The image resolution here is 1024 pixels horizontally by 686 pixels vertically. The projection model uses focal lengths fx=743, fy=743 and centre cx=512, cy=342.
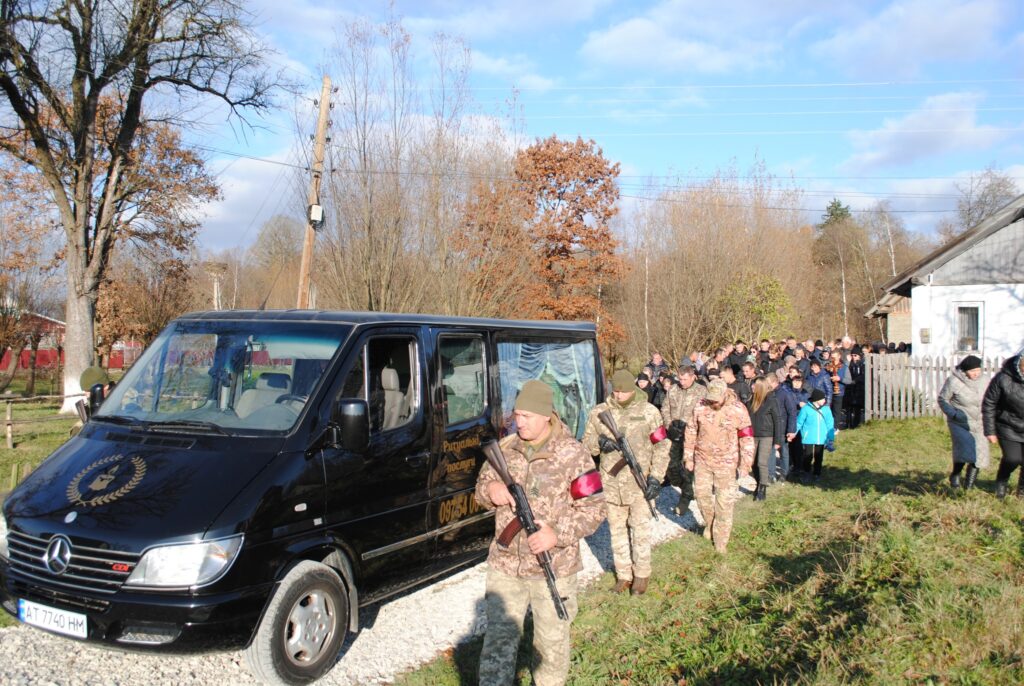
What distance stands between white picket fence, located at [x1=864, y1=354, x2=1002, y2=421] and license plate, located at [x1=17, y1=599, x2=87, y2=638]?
17.5 meters

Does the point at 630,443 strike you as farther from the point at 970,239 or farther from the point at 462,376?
the point at 970,239

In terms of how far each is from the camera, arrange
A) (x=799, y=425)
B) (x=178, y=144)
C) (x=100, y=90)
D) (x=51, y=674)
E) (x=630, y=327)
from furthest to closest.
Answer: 1. (x=630, y=327)
2. (x=178, y=144)
3. (x=100, y=90)
4. (x=799, y=425)
5. (x=51, y=674)

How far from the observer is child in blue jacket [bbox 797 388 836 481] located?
1119 centimetres

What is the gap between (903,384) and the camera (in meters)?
17.8

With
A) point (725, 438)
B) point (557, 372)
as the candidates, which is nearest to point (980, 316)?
point (725, 438)

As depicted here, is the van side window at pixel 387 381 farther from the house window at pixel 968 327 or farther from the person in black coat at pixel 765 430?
the house window at pixel 968 327

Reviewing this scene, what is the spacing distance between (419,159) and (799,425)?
38.0 feet

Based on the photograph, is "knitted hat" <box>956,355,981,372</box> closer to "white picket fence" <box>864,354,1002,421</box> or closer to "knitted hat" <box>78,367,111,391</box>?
"white picket fence" <box>864,354,1002,421</box>

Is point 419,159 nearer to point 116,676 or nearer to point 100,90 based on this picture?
point 100,90

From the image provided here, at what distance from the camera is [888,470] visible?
1179 centimetres

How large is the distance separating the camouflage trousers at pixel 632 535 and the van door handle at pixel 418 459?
1824mm

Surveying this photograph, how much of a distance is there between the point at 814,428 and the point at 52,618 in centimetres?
1001

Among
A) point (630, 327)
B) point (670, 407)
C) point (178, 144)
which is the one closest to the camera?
point (670, 407)

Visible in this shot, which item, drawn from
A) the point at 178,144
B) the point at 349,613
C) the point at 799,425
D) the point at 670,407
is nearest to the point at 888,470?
the point at 799,425
